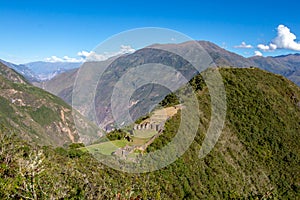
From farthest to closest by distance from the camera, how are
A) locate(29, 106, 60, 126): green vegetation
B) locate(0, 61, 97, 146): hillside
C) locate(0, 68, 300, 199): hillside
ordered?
locate(29, 106, 60, 126): green vegetation, locate(0, 61, 97, 146): hillside, locate(0, 68, 300, 199): hillside

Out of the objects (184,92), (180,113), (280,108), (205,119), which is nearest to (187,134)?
(180,113)

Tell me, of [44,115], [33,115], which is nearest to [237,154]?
[33,115]

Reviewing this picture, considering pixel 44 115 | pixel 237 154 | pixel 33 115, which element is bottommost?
pixel 44 115

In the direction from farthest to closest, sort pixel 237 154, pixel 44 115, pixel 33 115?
1. pixel 44 115
2. pixel 33 115
3. pixel 237 154

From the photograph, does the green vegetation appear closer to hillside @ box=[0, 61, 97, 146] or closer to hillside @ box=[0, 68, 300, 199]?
hillside @ box=[0, 61, 97, 146]

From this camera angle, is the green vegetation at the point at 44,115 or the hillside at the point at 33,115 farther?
the green vegetation at the point at 44,115

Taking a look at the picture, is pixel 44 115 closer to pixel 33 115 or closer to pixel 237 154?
pixel 33 115

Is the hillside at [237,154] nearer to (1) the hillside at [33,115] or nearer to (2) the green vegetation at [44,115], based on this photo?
(1) the hillside at [33,115]

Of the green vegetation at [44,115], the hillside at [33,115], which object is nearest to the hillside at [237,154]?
the hillside at [33,115]

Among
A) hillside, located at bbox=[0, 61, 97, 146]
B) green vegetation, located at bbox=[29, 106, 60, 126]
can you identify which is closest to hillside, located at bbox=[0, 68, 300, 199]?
hillside, located at bbox=[0, 61, 97, 146]

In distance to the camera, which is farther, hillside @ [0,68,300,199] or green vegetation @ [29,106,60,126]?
green vegetation @ [29,106,60,126]
